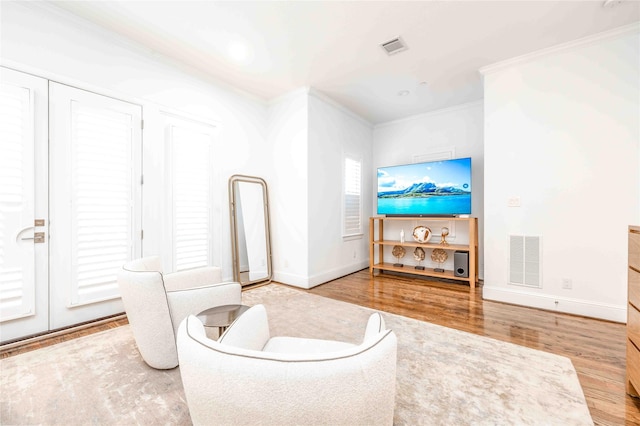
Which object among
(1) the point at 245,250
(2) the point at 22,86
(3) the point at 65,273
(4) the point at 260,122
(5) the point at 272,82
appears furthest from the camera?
(4) the point at 260,122

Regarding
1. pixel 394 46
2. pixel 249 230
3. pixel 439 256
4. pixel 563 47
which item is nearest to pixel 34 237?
pixel 249 230

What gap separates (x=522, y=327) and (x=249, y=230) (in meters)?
3.45

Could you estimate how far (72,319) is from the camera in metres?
2.56

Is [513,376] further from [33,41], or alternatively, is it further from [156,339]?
[33,41]

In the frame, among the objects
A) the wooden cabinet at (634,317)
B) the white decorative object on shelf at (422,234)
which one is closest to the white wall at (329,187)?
the white decorative object on shelf at (422,234)

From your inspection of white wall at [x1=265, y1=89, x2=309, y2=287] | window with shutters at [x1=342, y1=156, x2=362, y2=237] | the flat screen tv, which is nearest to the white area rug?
white wall at [x1=265, y1=89, x2=309, y2=287]

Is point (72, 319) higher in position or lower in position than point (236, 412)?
lower

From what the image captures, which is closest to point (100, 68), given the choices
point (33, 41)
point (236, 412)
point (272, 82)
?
point (33, 41)

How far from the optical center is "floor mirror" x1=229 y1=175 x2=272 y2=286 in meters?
3.90

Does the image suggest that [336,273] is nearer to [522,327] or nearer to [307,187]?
[307,187]

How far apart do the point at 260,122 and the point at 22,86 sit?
104 inches

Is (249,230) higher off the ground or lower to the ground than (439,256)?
higher

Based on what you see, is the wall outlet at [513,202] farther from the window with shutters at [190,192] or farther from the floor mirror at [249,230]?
the window with shutters at [190,192]

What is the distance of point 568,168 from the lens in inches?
116
